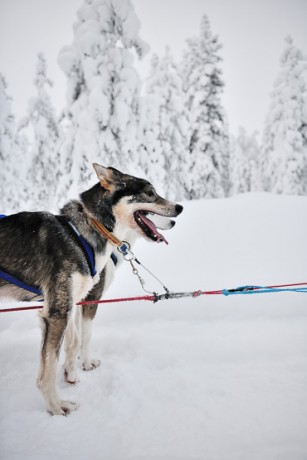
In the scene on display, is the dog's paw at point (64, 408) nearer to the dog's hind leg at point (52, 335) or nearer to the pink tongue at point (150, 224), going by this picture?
the dog's hind leg at point (52, 335)

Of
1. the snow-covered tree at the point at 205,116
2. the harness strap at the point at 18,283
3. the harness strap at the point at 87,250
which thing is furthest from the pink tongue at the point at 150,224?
the snow-covered tree at the point at 205,116

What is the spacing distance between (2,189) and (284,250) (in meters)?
21.1

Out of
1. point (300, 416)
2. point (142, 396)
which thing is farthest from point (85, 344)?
point (300, 416)

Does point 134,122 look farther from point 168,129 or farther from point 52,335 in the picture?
point 52,335

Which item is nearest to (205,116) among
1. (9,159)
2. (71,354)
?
(9,159)

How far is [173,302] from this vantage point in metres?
4.08

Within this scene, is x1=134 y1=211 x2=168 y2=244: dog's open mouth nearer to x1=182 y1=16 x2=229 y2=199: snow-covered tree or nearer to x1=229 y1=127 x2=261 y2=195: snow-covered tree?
x1=182 y1=16 x2=229 y2=199: snow-covered tree

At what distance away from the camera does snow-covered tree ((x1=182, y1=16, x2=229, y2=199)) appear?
1822 cm

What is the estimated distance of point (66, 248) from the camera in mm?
2279

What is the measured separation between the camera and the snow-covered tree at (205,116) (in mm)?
18219

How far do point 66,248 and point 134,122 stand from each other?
36.2ft

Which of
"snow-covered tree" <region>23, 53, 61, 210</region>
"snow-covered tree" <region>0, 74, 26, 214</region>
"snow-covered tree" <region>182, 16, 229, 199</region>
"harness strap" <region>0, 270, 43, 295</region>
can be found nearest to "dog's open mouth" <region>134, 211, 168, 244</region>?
"harness strap" <region>0, 270, 43, 295</region>

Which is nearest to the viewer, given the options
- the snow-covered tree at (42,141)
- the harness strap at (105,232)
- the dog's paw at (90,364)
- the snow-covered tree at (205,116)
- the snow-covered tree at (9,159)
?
the harness strap at (105,232)

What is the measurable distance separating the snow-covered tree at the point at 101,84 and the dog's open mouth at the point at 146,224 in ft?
31.3
